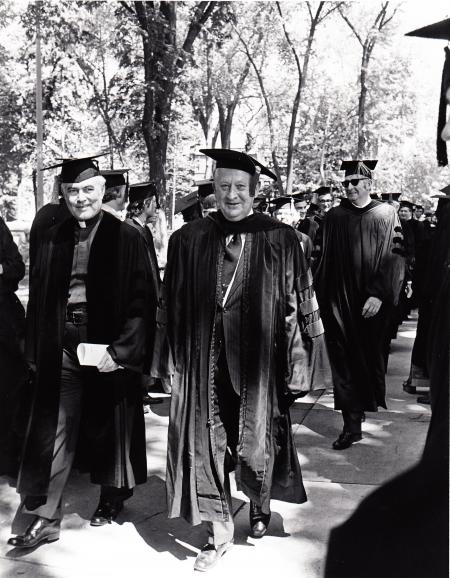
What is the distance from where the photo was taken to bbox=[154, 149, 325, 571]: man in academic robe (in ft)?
12.5

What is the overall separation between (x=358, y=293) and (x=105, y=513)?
103 inches

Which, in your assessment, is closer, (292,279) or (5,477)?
(292,279)

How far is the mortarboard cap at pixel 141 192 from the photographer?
6.77 m

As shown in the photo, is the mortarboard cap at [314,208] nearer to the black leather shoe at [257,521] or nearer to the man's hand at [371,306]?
the man's hand at [371,306]

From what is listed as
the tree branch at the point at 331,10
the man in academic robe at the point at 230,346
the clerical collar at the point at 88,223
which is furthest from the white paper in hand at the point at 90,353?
the tree branch at the point at 331,10

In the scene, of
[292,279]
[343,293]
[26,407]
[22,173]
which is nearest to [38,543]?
[26,407]

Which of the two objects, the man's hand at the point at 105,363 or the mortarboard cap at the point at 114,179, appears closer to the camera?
the man's hand at the point at 105,363

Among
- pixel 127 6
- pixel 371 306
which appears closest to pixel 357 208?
pixel 371 306

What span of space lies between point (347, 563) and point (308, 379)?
8.61 feet

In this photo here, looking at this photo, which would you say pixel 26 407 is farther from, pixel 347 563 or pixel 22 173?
pixel 22 173

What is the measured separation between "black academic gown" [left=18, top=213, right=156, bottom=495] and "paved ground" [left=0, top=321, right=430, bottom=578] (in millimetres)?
310

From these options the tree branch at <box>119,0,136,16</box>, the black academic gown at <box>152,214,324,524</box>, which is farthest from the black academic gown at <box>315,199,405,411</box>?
the tree branch at <box>119,0,136,16</box>

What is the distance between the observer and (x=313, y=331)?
12.7 ft

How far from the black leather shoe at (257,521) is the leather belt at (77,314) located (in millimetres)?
1319
